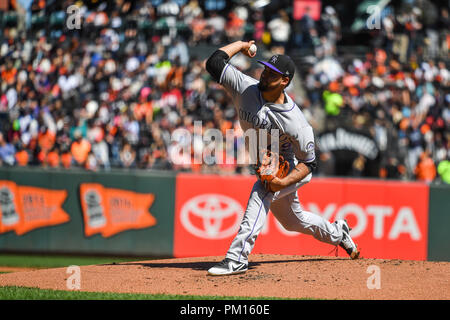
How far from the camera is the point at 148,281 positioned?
20.9 feet

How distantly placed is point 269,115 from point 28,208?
270 inches

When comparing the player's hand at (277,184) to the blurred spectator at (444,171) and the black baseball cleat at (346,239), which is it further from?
the blurred spectator at (444,171)

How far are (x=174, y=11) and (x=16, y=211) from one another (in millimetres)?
7509

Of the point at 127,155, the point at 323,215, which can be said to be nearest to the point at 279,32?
the point at 127,155

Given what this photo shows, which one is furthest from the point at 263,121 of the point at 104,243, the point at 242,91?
the point at 104,243

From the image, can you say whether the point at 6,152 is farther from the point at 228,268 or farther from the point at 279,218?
the point at 228,268

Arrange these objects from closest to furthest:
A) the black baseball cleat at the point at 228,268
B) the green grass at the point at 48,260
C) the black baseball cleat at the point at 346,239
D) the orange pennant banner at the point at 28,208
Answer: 1. the black baseball cleat at the point at 228,268
2. the black baseball cleat at the point at 346,239
3. the green grass at the point at 48,260
4. the orange pennant banner at the point at 28,208

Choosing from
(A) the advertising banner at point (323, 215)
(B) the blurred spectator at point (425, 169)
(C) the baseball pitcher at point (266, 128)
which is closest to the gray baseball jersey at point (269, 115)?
(C) the baseball pitcher at point (266, 128)

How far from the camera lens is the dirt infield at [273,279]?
605cm

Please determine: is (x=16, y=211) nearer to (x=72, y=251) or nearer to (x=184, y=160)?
(x=72, y=251)

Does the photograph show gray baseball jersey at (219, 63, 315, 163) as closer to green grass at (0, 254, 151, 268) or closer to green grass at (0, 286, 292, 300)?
green grass at (0, 286, 292, 300)

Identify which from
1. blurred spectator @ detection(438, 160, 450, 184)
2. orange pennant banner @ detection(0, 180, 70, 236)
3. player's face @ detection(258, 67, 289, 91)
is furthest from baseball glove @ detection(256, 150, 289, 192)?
blurred spectator @ detection(438, 160, 450, 184)

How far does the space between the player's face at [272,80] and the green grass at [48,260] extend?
5657 mm

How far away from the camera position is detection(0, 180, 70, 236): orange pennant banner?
38.3 ft
